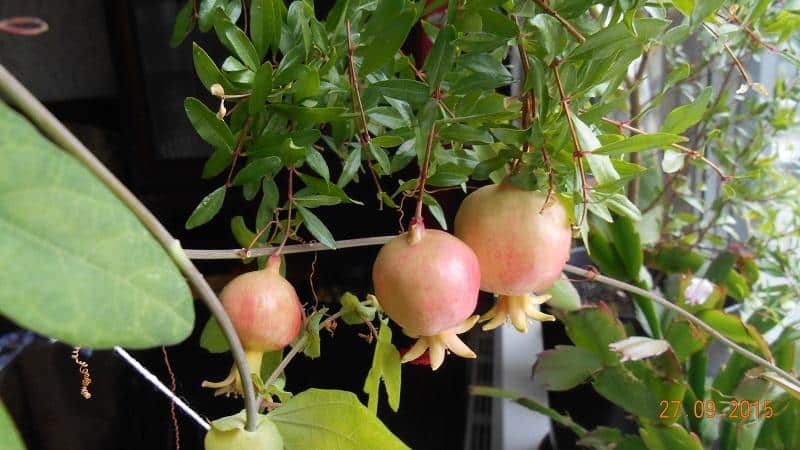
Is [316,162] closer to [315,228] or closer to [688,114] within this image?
[315,228]

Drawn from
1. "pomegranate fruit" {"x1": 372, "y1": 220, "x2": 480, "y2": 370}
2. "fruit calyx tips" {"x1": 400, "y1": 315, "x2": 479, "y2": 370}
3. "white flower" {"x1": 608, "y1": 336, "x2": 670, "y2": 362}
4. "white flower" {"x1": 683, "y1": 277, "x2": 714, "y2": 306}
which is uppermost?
"pomegranate fruit" {"x1": 372, "y1": 220, "x2": 480, "y2": 370}

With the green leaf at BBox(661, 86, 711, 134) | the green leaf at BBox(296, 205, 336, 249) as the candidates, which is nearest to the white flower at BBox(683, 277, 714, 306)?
the green leaf at BBox(661, 86, 711, 134)

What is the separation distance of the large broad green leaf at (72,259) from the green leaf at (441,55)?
172 mm

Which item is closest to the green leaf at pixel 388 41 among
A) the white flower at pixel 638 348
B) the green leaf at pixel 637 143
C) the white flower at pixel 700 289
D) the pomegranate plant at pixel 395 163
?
the pomegranate plant at pixel 395 163

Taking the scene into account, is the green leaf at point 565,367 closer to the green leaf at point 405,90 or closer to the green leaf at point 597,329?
the green leaf at point 597,329

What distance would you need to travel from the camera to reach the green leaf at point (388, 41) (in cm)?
26

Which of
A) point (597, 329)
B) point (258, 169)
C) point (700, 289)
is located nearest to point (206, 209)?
point (258, 169)

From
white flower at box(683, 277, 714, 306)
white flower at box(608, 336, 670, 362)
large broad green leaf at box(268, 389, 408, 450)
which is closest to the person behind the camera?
large broad green leaf at box(268, 389, 408, 450)

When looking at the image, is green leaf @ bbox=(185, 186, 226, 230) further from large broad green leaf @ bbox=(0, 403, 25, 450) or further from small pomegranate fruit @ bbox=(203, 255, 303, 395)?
large broad green leaf @ bbox=(0, 403, 25, 450)

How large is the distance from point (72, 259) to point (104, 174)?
3 cm

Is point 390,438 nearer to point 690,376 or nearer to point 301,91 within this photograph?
point 301,91

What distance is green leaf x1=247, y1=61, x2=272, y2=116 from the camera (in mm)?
283

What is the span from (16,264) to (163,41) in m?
0.67

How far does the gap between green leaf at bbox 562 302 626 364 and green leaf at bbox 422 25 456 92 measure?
0.39 meters
